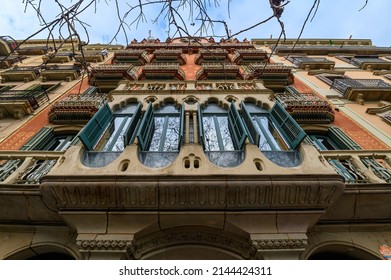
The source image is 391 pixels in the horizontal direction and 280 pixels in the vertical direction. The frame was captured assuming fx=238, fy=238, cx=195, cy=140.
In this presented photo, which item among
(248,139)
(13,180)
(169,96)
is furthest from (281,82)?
(13,180)

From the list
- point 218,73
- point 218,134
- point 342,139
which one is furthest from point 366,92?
point 218,134

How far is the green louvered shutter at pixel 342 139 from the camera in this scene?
7.62 meters

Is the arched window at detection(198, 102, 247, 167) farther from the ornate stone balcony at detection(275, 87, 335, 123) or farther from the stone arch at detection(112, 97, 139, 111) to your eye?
the ornate stone balcony at detection(275, 87, 335, 123)

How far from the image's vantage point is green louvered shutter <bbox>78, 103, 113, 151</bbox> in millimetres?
5652

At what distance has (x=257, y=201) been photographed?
446 centimetres

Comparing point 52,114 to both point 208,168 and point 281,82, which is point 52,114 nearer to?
point 208,168

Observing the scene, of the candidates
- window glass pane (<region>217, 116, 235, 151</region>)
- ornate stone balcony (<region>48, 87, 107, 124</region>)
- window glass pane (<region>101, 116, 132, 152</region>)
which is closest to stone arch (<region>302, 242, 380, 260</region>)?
window glass pane (<region>217, 116, 235, 151</region>)

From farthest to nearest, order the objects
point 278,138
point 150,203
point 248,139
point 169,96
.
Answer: point 169,96 → point 278,138 → point 248,139 → point 150,203

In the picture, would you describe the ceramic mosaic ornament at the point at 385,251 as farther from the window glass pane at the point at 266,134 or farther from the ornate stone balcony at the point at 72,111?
the ornate stone balcony at the point at 72,111

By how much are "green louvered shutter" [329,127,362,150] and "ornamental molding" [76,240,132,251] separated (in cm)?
721

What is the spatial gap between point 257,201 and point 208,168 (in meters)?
1.11

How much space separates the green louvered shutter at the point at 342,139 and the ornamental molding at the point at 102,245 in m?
7.21

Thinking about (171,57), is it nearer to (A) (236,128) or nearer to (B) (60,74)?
(B) (60,74)

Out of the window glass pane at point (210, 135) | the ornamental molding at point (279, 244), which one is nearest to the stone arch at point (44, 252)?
the ornamental molding at point (279, 244)
